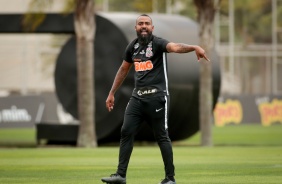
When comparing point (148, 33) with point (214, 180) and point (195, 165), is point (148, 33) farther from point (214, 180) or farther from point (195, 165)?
point (195, 165)

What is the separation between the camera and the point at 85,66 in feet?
91.9

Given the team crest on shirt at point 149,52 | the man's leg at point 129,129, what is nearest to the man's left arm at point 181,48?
the team crest on shirt at point 149,52

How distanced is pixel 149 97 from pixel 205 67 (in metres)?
15.1

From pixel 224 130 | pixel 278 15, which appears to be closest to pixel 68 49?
pixel 224 130

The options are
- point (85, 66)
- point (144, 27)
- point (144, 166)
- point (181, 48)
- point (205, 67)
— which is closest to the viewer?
point (181, 48)

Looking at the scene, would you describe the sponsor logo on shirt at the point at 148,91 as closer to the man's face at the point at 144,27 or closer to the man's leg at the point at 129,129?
the man's leg at the point at 129,129

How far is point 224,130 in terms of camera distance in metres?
40.7

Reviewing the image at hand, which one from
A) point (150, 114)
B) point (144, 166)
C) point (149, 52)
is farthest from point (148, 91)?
point (144, 166)

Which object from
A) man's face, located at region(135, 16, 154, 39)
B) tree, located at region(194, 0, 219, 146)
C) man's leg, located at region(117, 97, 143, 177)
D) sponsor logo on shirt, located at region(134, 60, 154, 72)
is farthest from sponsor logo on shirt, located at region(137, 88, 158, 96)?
tree, located at region(194, 0, 219, 146)

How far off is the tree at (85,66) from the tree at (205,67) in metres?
3.11

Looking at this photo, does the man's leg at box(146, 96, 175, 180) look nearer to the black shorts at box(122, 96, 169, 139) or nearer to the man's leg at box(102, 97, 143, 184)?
the black shorts at box(122, 96, 169, 139)

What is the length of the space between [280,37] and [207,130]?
3169cm

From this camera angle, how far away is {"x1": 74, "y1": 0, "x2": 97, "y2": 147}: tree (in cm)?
2784

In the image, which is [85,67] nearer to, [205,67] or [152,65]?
[205,67]
